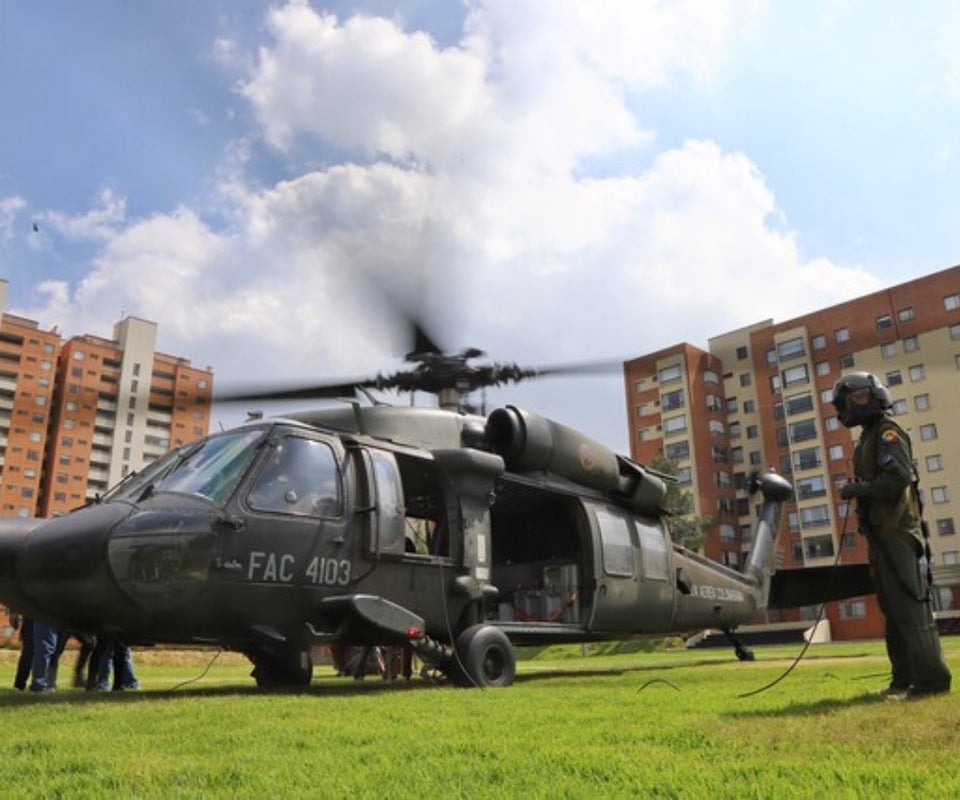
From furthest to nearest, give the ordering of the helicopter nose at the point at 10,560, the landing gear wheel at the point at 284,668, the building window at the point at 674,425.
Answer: the building window at the point at 674,425
the landing gear wheel at the point at 284,668
the helicopter nose at the point at 10,560

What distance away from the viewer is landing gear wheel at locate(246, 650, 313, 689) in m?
8.39

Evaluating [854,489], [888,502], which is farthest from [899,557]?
[854,489]

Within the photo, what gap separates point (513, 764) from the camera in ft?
11.9

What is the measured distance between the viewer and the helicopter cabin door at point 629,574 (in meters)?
11.4

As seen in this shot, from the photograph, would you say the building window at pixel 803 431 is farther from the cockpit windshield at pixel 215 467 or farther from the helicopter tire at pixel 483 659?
the cockpit windshield at pixel 215 467

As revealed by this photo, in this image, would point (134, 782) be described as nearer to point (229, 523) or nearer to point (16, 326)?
point (229, 523)

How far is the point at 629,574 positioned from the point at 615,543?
535 mm

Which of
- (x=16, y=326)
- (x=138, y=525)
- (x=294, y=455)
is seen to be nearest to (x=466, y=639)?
(x=294, y=455)

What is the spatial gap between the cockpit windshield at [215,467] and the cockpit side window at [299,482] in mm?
210

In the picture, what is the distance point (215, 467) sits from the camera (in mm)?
8234

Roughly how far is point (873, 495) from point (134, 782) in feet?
17.3

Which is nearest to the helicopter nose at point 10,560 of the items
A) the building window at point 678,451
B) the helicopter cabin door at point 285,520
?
the helicopter cabin door at point 285,520

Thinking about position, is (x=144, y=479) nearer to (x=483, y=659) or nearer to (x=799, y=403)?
(x=483, y=659)

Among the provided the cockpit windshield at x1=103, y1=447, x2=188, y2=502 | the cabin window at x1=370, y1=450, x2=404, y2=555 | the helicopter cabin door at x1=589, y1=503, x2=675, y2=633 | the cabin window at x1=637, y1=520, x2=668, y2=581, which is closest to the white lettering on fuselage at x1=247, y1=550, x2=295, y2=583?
the cabin window at x1=370, y1=450, x2=404, y2=555
